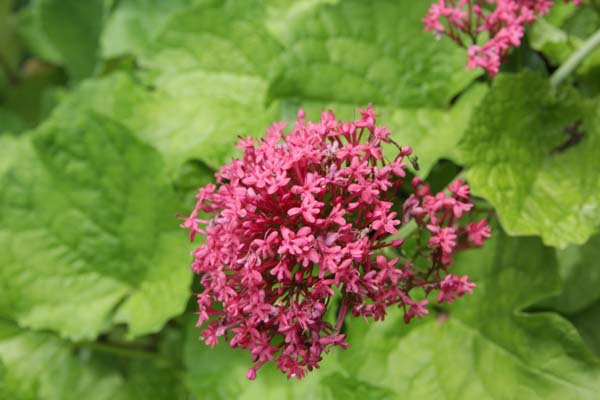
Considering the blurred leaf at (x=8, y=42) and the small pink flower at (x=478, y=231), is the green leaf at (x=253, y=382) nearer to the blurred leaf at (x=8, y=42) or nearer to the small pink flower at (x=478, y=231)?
the small pink flower at (x=478, y=231)

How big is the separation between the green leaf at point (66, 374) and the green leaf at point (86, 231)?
164mm

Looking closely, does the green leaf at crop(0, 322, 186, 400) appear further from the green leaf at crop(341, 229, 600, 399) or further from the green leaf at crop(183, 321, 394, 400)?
the green leaf at crop(341, 229, 600, 399)

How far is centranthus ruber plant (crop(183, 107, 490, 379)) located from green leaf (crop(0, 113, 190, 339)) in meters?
0.71

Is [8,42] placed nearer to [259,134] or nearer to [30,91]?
[30,91]

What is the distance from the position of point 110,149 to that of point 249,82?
0.47m

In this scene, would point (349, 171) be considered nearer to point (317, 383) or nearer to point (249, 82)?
point (317, 383)

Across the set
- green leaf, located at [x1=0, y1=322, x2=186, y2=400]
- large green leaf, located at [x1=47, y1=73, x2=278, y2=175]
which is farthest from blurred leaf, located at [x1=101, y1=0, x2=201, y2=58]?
green leaf, located at [x1=0, y1=322, x2=186, y2=400]

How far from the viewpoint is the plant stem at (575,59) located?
4.74ft

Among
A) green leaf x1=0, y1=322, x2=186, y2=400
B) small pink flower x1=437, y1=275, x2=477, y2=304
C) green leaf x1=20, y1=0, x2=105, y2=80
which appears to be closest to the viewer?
small pink flower x1=437, y1=275, x2=477, y2=304

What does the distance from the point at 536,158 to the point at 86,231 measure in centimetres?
134

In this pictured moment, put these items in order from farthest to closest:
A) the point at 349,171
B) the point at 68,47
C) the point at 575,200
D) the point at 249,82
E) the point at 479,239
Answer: the point at 68,47 < the point at 249,82 < the point at 575,200 < the point at 479,239 < the point at 349,171

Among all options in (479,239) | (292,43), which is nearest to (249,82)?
(292,43)

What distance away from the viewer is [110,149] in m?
1.84

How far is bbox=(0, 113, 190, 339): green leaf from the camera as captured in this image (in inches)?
72.2
